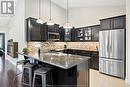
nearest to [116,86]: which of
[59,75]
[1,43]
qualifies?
[59,75]

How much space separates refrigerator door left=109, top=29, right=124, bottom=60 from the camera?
554 centimetres

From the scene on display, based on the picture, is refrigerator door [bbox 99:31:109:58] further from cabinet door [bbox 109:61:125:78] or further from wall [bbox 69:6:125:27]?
wall [bbox 69:6:125:27]

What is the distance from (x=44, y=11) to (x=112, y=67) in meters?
4.63

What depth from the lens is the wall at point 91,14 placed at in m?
6.96

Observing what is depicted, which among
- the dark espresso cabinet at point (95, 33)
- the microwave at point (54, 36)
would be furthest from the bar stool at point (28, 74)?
the dark espresso cabinet at point (95, 33)

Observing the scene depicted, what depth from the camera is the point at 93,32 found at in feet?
26.1

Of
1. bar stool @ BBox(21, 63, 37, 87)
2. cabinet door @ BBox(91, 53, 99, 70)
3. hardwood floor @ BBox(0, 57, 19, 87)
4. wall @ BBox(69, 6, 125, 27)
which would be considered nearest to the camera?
bar stool @ BBox(21, 63, 37, 87)

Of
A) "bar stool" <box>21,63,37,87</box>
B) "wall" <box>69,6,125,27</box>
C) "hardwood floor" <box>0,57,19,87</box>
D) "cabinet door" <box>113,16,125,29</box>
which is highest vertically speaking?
"wall" <box>69,6,125,27</box>

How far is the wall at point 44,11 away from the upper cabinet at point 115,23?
329 centimetres

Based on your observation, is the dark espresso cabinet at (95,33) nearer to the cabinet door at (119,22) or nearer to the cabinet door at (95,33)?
the cabinet door at (95,33)

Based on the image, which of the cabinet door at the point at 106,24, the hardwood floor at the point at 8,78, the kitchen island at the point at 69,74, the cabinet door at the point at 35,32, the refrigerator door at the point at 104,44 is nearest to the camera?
the kitchen island at the point at 69,74

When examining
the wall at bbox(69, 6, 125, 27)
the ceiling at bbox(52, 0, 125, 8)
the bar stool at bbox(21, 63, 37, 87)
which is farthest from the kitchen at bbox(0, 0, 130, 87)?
the bar stool at bbox(21, 63, 37, 87)

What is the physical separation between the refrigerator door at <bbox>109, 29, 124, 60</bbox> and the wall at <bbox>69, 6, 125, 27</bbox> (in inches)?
54.8

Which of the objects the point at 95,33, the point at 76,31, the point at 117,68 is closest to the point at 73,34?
the point at 76,31
